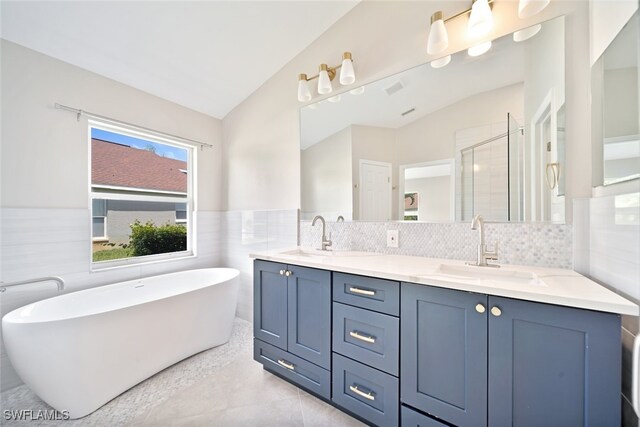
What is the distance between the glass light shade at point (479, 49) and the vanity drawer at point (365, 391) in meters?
1.88

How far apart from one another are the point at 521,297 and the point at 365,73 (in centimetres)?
179

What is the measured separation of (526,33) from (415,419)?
6.76 feet

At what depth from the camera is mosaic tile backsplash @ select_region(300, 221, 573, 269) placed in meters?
1.25

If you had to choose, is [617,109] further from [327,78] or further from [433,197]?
[327,78]

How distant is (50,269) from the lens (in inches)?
72.0

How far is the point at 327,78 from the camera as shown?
199 centimetres

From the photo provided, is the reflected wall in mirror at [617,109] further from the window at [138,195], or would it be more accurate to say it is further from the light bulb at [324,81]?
the window at [138,195]

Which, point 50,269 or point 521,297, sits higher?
point 521,297

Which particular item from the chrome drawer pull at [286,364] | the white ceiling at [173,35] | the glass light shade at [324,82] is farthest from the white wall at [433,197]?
the white ceiling at [173,35]

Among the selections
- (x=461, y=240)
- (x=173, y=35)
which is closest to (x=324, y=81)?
(x=173, y=35)

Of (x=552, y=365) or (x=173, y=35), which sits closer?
(x=552, y=365)

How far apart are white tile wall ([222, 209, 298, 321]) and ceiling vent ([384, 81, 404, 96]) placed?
1.26 m

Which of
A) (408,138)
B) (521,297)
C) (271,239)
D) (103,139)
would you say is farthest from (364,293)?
(103,139)

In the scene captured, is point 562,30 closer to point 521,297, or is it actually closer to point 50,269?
point 521,297
